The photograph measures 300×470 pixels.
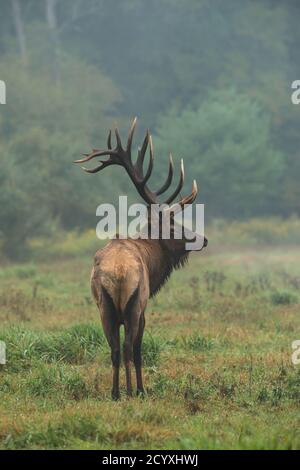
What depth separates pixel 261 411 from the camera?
322 inches

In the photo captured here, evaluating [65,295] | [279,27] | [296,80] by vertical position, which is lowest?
[65,295]

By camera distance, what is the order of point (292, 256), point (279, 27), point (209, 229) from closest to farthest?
point (292, 256), point (209, 229), point (279, 27)

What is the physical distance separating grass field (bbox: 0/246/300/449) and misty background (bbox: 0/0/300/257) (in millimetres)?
16352

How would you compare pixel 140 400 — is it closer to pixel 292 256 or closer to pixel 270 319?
pixel 270 319

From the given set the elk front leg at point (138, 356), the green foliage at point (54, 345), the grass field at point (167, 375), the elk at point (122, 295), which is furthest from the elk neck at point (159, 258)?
the green foliage at point (54, 345)

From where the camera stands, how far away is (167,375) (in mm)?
9703

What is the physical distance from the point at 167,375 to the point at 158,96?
4953 cm

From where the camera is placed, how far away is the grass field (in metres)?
7.11

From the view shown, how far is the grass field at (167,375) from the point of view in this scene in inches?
280

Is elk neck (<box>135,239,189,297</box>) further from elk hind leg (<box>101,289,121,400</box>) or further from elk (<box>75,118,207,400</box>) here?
elk hind leg (<box>101,289,121,400</box>)

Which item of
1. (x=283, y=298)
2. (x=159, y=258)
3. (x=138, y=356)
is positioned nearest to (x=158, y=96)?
(x=283, y=298)

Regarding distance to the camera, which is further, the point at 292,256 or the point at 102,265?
the point at 292,256

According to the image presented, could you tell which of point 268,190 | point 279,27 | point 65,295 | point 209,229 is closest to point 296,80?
point 279,27
